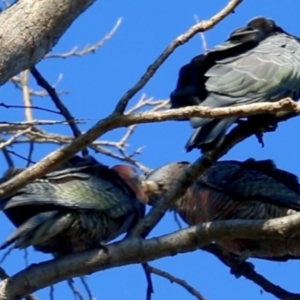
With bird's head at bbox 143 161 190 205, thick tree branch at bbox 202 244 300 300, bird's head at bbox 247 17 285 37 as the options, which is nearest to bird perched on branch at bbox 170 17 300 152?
bird's head at bbox 247 17 285 37

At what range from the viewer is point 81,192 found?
144 inches

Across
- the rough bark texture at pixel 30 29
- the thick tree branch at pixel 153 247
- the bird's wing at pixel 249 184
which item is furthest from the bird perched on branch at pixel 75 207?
the rough bark texture at pixel 30 29

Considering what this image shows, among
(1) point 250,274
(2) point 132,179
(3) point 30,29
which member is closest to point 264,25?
(2) point 132,179

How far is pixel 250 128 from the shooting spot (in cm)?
377

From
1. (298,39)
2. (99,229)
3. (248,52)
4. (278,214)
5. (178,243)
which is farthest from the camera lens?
(298,39)

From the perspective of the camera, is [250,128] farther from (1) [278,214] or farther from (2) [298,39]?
(2) [298,39]

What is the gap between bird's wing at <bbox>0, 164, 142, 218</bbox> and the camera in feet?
11.3

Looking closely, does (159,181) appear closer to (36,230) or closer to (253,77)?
(253,77)

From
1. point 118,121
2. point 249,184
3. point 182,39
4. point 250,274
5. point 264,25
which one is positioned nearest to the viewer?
point 118,121

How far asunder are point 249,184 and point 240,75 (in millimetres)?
569

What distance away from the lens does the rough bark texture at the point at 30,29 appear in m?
2.86

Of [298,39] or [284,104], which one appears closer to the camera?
[284,104]

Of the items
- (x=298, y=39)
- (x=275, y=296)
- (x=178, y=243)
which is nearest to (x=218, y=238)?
(x=178, y=243)

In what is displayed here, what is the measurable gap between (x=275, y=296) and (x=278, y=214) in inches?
25.7
